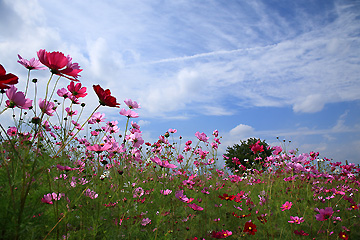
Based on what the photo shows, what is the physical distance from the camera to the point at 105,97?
1473 mm

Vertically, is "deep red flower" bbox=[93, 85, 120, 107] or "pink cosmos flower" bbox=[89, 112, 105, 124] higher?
"pink cosmos flower" bbox=[89, 112, 105, 124]

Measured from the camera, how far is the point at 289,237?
250 cm

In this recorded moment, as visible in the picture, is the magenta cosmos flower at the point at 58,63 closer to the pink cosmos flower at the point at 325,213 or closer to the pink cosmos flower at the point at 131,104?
the pink cosmos flower at the point at 131,104

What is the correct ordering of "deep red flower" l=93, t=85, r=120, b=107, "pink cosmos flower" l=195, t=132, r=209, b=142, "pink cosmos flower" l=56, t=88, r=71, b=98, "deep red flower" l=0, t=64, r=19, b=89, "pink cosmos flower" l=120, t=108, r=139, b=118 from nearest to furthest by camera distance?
"deep red flower" l=0, t=64, r=19, b=89 < "deep red flower" l=93, t=85, r=120, b=107 < "pink cosmos flower" l=56, t=88, r=71, b=98 < "pink cosmos flower" l=120, t=108, r=139, b=118 < "pink cosmos flower" l=195, t=132, r=209, b=142

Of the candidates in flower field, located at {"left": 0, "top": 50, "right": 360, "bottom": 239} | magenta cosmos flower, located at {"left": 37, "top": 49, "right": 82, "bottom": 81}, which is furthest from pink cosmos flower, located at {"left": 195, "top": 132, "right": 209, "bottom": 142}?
magenta cosmos flower, located at {"left": 37, "top": 49, "right": 82, "bottom": 81}

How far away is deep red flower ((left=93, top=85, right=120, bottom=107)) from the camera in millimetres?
1453

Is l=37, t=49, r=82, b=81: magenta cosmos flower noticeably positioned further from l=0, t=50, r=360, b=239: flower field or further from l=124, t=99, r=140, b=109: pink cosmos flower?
l=124, t=99, r=140, b=109: pink cosmos flower

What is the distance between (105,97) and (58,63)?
32 cm

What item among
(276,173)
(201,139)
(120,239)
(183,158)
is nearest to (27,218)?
(120,239)

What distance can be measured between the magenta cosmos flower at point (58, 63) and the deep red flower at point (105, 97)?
0.15 metres

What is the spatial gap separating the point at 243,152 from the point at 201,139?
9780 mm

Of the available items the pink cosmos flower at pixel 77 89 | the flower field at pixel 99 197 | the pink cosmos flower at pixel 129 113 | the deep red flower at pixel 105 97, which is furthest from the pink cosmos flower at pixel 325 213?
the pink cosmos flower at pixel 77 89

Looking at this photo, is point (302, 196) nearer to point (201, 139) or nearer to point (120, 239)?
point (201, 139)

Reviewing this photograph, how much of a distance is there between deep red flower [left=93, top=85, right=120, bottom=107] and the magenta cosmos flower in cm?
15
